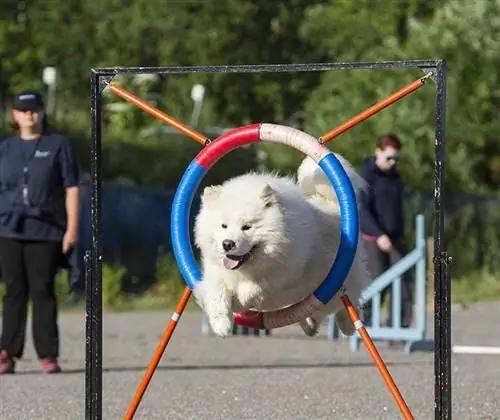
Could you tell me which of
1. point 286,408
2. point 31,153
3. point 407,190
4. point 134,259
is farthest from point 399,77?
point 286,408

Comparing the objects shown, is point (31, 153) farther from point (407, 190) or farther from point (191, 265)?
point (407, 190)

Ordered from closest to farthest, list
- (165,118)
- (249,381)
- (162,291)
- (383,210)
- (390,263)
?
1. (165,118)
2. (249,381)
3. (383,210)
4. (390,263)
5. (162,291)

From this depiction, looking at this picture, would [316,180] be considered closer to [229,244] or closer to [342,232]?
[342,232]

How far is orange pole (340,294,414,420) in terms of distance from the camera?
7871 millimetres

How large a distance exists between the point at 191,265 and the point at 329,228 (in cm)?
80

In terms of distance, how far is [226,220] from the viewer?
7.83 metres

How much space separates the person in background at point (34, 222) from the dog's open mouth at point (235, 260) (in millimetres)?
4310

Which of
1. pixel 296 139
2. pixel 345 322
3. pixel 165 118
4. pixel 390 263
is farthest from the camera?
pixel 390 263

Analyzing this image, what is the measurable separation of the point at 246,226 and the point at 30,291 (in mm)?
4824

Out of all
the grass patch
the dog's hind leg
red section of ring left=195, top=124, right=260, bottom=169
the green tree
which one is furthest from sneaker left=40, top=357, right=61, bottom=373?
the green tree

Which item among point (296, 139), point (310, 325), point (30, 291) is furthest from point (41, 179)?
point (296, 139)

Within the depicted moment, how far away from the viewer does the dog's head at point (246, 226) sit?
25.6 feet

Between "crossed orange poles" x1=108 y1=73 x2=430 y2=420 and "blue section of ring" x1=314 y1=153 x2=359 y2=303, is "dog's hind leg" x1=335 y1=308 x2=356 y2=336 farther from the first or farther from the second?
"blue section of ring" x1=314 y1=153 x2=359 y2=303

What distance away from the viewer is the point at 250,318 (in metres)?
8.27
